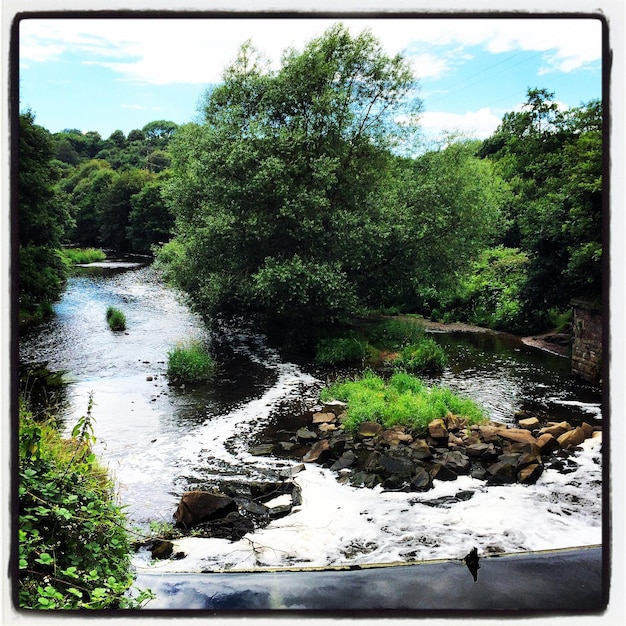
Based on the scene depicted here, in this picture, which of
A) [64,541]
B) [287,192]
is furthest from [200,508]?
[287,192]

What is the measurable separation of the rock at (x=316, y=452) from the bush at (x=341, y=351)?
2349 millimetres

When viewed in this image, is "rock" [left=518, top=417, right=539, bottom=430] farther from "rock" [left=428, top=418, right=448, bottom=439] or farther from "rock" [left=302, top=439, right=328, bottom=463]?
"rock" [left=302, top=439, right=328, bottom=463]

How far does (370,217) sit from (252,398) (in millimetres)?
3179

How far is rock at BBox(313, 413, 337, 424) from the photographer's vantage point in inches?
227

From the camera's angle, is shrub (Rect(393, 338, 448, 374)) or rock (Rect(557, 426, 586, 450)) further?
shrub (Rect(393, 338, 448, 374))

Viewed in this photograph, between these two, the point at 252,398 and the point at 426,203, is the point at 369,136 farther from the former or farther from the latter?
the point at 252,398

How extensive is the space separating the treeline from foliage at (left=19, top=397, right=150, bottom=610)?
3.60 metres

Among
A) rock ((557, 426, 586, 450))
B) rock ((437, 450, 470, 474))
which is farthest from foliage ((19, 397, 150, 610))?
rock ((557, 426, 586, 450))

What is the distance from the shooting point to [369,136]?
7754mm

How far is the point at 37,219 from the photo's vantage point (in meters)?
3.12

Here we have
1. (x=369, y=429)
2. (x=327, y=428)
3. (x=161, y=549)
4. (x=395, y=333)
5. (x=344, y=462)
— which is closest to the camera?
(x=161, y=549)

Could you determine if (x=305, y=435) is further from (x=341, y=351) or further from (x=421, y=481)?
(x=341, y=351)

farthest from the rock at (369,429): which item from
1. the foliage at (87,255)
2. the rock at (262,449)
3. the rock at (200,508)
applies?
the foliage at (87,255)

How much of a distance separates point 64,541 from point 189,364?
410cm
